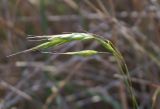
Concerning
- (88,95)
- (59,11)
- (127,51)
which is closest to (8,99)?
(88,95)

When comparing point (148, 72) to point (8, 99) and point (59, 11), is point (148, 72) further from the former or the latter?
point (59, 11)

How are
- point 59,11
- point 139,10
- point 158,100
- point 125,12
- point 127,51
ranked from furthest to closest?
point 59,11 < point 125,12 < point 127,51 < point 139,10 < point 158,100

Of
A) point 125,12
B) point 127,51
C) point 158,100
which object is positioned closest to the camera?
point 158,100

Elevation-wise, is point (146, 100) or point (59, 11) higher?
point (59, 11)

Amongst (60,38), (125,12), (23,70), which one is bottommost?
(23,70)

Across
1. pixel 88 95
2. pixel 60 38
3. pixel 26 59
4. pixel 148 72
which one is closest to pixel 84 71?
pixel 88 95

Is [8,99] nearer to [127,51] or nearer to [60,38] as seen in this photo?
[127,51]

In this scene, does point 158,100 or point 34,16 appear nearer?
point 158,100
